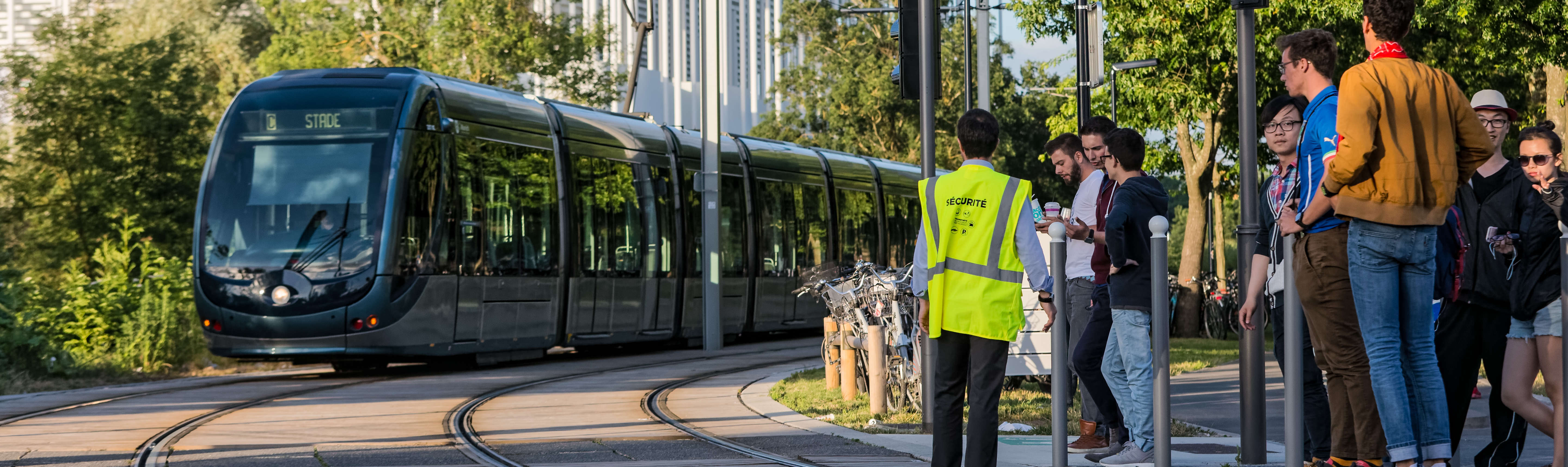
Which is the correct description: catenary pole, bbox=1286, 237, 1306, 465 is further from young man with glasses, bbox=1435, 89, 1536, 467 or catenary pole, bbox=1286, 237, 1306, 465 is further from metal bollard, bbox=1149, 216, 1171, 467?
young man with glasses, bbox=1435, 89, 1536, 467

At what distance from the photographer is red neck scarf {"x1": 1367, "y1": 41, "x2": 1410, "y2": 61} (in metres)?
5.12

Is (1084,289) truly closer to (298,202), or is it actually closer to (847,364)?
(847,364)

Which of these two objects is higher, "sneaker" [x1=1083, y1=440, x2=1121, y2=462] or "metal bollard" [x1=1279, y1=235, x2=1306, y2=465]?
"metal bollard" [x1=1279, y1=235, x2=1306, y2=465]

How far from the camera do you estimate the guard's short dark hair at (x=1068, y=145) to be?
8289mm

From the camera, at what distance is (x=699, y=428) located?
31.6 feet

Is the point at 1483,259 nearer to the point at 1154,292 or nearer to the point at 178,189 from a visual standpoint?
the point at 1154,292

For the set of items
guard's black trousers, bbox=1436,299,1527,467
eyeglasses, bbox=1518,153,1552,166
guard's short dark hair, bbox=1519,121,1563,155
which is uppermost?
guard's short dark hair, bbox=1519,121,1563,155

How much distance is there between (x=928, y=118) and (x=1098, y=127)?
1.33m

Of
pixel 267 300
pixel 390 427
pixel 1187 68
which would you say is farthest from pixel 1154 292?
pixel 1187 68

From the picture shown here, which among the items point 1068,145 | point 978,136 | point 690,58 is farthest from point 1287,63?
point 690,58

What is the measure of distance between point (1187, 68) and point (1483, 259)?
711 inches

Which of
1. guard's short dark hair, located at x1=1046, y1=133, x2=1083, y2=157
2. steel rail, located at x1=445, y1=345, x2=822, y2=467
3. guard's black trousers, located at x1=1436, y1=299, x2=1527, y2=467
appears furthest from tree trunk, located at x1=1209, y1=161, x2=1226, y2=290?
Result: guard's black trousers, located at x1=1436, y1=299, x2=1527, y2=467

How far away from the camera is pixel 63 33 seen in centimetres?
2859

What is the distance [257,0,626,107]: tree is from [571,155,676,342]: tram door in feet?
53.7
